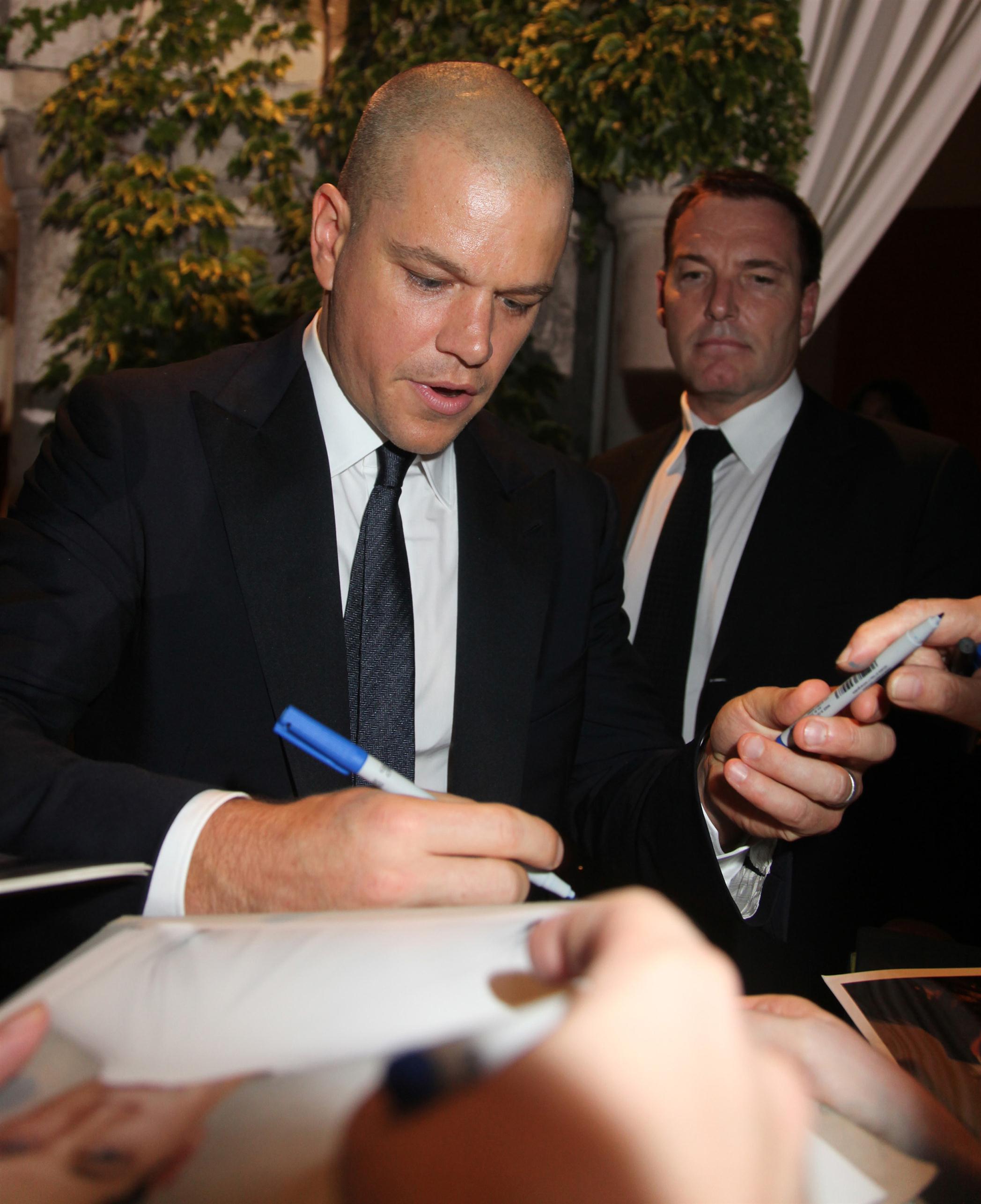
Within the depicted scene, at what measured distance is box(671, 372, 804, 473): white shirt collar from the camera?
2803mm

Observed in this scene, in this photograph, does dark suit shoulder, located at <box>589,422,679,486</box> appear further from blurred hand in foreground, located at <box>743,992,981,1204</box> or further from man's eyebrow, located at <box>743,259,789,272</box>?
blurred hand in foreground, located at <box>743,992,981,1204</box>

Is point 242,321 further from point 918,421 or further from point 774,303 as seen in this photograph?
point 918,421

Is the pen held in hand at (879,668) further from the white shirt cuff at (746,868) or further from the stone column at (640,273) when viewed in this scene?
the stone column at (640,273)

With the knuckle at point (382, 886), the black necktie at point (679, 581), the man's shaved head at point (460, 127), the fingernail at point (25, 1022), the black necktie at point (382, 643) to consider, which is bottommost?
the black necktie at point (679, 581)

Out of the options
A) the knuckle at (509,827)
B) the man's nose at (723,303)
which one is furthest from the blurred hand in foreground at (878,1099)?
the man's nose at (723,303)

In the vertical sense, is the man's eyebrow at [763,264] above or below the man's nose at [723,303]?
above

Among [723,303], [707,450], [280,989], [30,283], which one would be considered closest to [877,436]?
[707,450]

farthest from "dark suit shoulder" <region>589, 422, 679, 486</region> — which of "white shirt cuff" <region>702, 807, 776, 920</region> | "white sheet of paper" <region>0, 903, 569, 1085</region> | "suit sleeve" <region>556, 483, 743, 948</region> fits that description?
"white sheet of paper" <region>0, 903, 569, 1085</region>

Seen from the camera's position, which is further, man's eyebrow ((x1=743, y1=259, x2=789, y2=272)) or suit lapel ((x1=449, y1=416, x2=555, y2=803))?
man's eyebrow ((x1=743, y1=259, x2=789, y2=272))

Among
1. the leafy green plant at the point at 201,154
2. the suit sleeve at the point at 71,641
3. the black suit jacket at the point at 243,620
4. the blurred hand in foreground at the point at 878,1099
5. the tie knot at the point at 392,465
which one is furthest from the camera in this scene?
the leafy green plant at the point at 201,154

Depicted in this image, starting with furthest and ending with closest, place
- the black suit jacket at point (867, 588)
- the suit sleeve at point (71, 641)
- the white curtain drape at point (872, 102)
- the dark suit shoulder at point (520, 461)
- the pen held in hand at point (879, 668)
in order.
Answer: the white curtain drape at point (872, 102), the black suit jacket at point (867, 588), the dark suit shoulder at point (520, 461), the pen held in hand at point (879, 668), the suit sleeve at point (71, 641)

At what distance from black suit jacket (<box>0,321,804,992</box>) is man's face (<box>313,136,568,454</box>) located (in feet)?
0.50

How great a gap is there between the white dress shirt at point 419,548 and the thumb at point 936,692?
0.69 meters

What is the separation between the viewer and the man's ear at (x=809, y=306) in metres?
2.99
